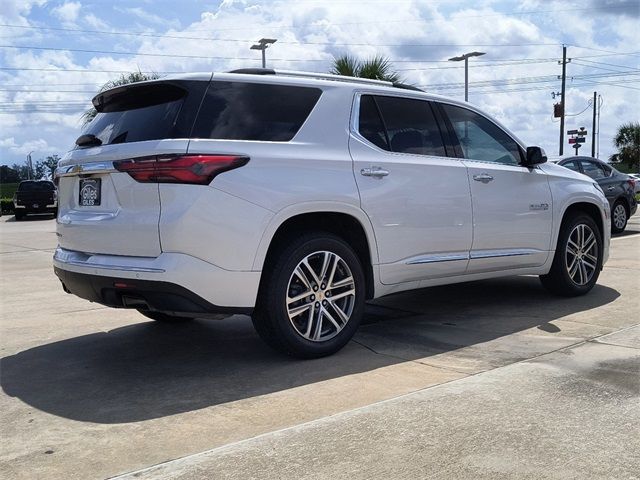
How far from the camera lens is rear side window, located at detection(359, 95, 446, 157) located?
5.12 metres

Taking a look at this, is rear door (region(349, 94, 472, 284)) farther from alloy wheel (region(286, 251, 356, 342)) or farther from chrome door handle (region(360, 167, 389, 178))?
alloy wheel (region(286, 251, 356, 342))

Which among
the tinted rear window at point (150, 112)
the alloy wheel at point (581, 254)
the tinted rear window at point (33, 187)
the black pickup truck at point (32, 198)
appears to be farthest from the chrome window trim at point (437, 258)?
the tinted rear window at point (33, 187)

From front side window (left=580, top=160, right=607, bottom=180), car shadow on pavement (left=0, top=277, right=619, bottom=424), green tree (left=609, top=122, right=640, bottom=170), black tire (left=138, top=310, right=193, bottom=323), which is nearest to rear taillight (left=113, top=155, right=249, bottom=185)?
car shadow on pavement (left=0, top=277, right=619, bottom=424)

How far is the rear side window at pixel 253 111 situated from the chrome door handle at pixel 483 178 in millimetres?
1617

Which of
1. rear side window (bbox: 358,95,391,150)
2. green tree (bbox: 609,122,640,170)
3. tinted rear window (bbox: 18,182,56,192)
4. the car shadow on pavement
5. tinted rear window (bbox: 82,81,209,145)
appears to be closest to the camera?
the car shadow on pavement

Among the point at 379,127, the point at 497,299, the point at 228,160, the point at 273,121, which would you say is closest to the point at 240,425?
the point at 228,160

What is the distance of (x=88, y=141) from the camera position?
4.71 metres

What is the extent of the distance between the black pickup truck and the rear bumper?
2607cm

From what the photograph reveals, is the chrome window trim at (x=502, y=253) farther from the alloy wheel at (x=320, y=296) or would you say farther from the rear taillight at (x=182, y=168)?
the rear taillight at (x=182, y=168)

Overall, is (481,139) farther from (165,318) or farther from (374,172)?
(165,318)

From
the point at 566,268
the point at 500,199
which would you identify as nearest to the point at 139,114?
the point at 500,199

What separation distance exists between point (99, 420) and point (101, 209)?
1422 millimetres

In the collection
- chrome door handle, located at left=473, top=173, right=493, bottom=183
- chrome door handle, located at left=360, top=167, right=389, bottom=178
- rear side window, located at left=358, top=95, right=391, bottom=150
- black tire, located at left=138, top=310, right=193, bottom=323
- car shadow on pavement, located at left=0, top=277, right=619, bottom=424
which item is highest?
rear side window, located at left=358, top=95, right=391, bottom=150

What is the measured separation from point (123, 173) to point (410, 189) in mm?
2069
